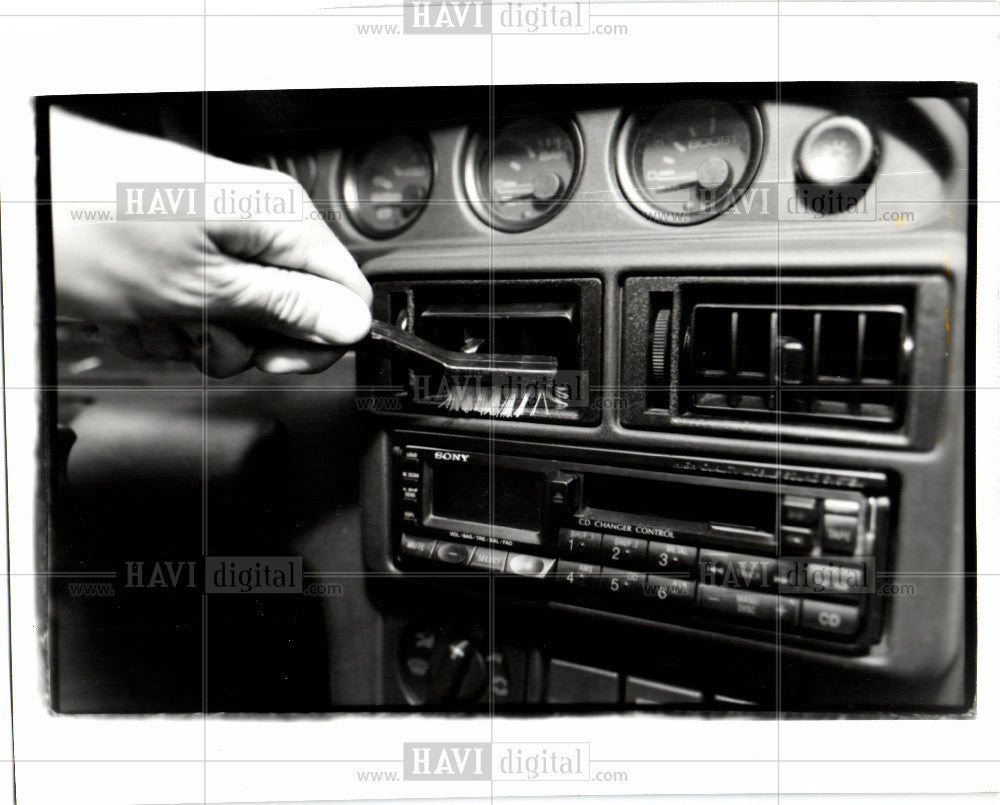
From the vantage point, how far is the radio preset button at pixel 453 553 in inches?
30.0

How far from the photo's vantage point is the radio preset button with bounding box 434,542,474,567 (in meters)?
0.76

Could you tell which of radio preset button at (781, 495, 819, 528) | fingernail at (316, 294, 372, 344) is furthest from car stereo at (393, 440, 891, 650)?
fingernail at (316, 294, 372, 344)

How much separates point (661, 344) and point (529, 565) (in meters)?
0.29

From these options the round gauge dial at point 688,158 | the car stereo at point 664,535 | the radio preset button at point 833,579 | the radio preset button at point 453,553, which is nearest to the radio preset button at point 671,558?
the car stereo at point 664,535

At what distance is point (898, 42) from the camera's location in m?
0.66

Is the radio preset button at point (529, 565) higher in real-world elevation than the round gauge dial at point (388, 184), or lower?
lower

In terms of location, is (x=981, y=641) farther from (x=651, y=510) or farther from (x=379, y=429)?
(x=379, y=429)

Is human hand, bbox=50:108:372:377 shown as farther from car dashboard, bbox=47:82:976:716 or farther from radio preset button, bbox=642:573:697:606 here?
radio preset button, bbox=642:573:697:606

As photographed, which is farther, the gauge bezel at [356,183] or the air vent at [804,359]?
the gauge bezel at [356,183]

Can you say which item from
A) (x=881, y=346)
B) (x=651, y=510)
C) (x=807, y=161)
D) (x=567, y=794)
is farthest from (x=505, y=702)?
(x=807, y=161)

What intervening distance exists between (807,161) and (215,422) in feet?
2.43

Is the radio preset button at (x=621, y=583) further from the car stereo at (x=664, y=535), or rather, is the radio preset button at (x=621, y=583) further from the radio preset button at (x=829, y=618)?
the radio preset button at (x=829, y=618)

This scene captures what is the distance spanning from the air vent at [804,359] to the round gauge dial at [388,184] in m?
0.35

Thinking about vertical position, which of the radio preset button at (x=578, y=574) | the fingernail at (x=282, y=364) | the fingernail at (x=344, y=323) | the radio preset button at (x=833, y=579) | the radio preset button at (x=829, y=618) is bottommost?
the radio preset button at (x=829, y=618)
